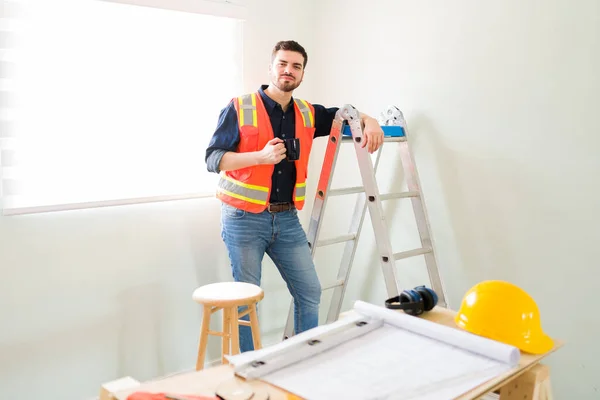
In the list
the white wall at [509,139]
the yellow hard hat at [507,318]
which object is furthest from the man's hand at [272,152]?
the yellow hard hat at [507,318]

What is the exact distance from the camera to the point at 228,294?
2424 millimetres

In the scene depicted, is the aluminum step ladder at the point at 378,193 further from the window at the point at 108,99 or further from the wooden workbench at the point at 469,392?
the wooden workbench at the point at 469,392

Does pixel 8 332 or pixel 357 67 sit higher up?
pixel 357 67

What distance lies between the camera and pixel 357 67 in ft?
10.6

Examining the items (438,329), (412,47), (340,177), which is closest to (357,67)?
(412,47)

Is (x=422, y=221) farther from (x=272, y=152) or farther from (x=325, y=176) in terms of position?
(x=272, y=152)

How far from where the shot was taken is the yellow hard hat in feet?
4.87

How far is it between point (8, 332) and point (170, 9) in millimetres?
1676

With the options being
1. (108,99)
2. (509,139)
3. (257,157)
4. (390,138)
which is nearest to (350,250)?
(390,138)

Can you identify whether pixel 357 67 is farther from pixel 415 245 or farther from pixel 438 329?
pixel 438 329

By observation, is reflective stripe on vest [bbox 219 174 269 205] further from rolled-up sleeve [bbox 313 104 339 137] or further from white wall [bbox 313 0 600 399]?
white wall [bbox 313 0 600 399]

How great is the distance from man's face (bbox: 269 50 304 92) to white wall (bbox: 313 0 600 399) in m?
0.60

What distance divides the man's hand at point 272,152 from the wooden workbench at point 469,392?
118cm

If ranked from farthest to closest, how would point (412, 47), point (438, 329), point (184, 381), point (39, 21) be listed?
point (412, 47) → point (39, 21) → point (438, 329) → point (184, 381)
